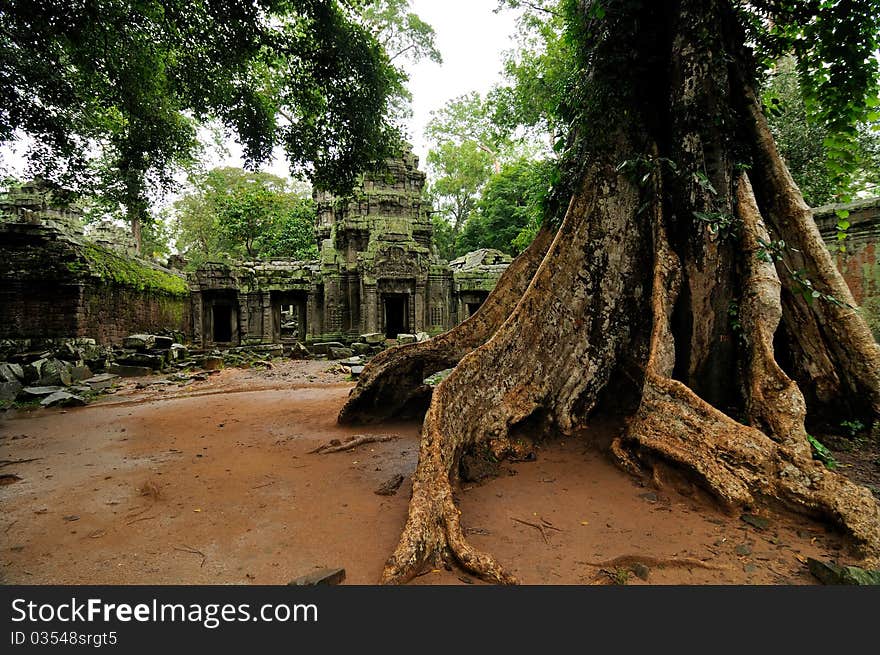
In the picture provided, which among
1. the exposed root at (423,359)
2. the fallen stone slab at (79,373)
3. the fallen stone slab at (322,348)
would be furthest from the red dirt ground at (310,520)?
the fallen stone slab at (322,348)

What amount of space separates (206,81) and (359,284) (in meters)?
10.6

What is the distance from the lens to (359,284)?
16.7 m

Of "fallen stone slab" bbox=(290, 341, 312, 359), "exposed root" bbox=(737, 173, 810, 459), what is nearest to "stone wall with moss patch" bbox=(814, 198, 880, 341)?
"exposed root" bbox=(737, 173, 810, 459)

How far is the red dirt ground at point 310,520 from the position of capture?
202 cm

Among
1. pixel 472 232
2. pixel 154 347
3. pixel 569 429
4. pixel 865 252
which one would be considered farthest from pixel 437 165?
pixel 569 429

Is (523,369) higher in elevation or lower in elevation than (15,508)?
higher

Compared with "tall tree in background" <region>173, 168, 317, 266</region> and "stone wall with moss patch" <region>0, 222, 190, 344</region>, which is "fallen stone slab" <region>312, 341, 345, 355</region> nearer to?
"stone wall with moss patch" <region>0, 222, 190, 344</region>

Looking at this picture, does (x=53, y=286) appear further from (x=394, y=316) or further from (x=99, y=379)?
(x=394, y=316)

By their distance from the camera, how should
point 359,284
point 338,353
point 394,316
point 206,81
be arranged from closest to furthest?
1. point 206,81
2. point 338,353
3. point 359,284
4. point 394,316

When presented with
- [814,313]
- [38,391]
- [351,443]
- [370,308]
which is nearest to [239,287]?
[370,308]

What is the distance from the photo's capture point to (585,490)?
288cm

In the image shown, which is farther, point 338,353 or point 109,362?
point 338,353

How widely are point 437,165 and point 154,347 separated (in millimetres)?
25484
